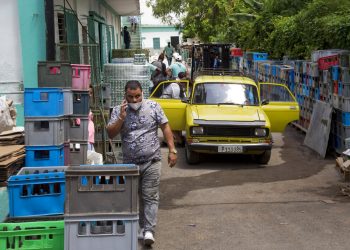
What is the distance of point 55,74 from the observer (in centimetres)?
801

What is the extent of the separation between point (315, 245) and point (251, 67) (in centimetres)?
1807

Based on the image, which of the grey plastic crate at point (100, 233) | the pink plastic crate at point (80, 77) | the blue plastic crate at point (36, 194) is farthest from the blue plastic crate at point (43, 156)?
the grey plastic crate at point (100, 233)

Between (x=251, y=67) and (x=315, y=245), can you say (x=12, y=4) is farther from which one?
(x=251, y=67)

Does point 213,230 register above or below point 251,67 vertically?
below

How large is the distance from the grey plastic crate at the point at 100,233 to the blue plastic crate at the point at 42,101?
108 inches

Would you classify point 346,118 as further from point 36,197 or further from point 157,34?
point 157,34

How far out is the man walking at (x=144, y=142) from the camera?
6.16 m

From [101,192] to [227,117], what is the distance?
21.0 feet

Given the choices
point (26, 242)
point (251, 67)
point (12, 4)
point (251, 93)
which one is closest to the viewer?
point (26, 242)

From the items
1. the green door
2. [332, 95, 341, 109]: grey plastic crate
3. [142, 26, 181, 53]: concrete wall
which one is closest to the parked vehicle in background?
[332, 95, 341, 109]: grey plastic crate

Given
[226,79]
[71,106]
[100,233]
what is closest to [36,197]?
[100,233]

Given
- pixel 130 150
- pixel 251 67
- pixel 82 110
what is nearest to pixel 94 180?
pixel 130 150

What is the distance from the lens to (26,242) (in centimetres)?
479

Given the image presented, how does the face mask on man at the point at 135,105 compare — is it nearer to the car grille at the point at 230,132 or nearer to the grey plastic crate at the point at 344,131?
the car grille at the point at 230,132
